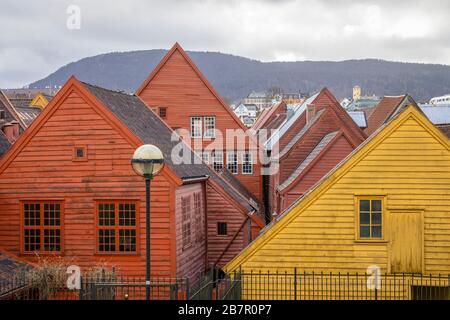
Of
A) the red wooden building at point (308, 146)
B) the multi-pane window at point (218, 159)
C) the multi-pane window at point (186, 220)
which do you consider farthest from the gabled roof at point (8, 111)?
the multi-pane window at point (186, 220)

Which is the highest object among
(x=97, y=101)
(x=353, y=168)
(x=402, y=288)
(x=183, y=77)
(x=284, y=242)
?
(x=183, y=77)

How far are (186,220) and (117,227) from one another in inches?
120

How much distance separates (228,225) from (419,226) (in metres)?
11.2

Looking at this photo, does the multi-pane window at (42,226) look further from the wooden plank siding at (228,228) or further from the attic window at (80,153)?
the wooden plank siding at (228,228)

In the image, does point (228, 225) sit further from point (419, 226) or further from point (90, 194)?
point (419, 226)

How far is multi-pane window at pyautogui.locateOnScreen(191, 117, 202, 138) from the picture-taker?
43.3 m

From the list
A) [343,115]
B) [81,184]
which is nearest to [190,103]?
[343,115]

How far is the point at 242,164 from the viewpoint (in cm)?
4441

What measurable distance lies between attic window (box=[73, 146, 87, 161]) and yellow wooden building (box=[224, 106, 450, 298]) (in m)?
7.03

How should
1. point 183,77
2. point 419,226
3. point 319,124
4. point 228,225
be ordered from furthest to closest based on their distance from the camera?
1. point 183,77
2. point 319,124
3. point 228,225
4. point 419,226

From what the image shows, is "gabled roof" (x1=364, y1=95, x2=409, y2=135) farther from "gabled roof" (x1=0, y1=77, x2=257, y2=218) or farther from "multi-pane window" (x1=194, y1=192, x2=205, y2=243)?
"multi-pane window" (x1=194, y1=192, x2=205, y2=243)

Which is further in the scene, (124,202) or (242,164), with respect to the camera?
(242,164)

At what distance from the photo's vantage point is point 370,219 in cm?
2020
